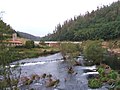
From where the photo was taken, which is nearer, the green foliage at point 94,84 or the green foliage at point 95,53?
the green foliage at point 94,84

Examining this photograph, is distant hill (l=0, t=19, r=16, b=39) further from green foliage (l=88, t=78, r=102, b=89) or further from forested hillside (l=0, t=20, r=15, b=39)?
green foliage (l=88, t=78, r=102, b=89)

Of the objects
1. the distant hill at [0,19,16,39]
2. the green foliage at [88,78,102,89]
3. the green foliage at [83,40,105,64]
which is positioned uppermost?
the distant hill at [0,19,16,39]

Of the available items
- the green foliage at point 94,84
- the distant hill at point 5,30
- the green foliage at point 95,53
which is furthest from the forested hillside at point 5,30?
the green foliage at point 95,53

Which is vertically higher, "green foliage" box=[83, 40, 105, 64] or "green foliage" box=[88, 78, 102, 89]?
"green foliage" box=[83, 40, 105, 64]

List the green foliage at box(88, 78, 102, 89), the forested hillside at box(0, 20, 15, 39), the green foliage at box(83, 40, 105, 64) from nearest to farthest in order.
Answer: the forested hillside at box(0, 20, 15, 39), the green foliage at box(88, 78, 102, 89), the green foliage at box(83, 40, 105, 64)

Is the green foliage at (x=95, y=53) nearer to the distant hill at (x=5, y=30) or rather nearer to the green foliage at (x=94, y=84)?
the green foliage at (x=94, y=84)

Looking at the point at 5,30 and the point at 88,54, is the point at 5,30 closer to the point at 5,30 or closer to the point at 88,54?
the point at 5,30

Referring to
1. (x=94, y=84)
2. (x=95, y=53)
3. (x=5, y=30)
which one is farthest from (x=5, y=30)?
(x=95, y=53)

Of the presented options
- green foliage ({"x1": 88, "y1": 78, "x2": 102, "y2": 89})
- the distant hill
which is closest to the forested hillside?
the distant hill

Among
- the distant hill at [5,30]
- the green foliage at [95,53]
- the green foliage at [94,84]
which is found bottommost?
the green foliage at [94,84]

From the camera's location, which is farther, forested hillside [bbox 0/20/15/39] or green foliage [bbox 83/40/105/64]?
green foliage [bbox 83/40/105/64]

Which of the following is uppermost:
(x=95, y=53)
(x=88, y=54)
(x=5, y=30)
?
(x=5, y=30)

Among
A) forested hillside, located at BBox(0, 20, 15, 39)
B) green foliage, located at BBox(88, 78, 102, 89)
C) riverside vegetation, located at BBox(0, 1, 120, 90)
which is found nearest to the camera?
forested hillside, located at BBox(0, 20, 15, 39)

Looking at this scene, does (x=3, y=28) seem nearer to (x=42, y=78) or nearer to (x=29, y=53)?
(x=42, y=78)
